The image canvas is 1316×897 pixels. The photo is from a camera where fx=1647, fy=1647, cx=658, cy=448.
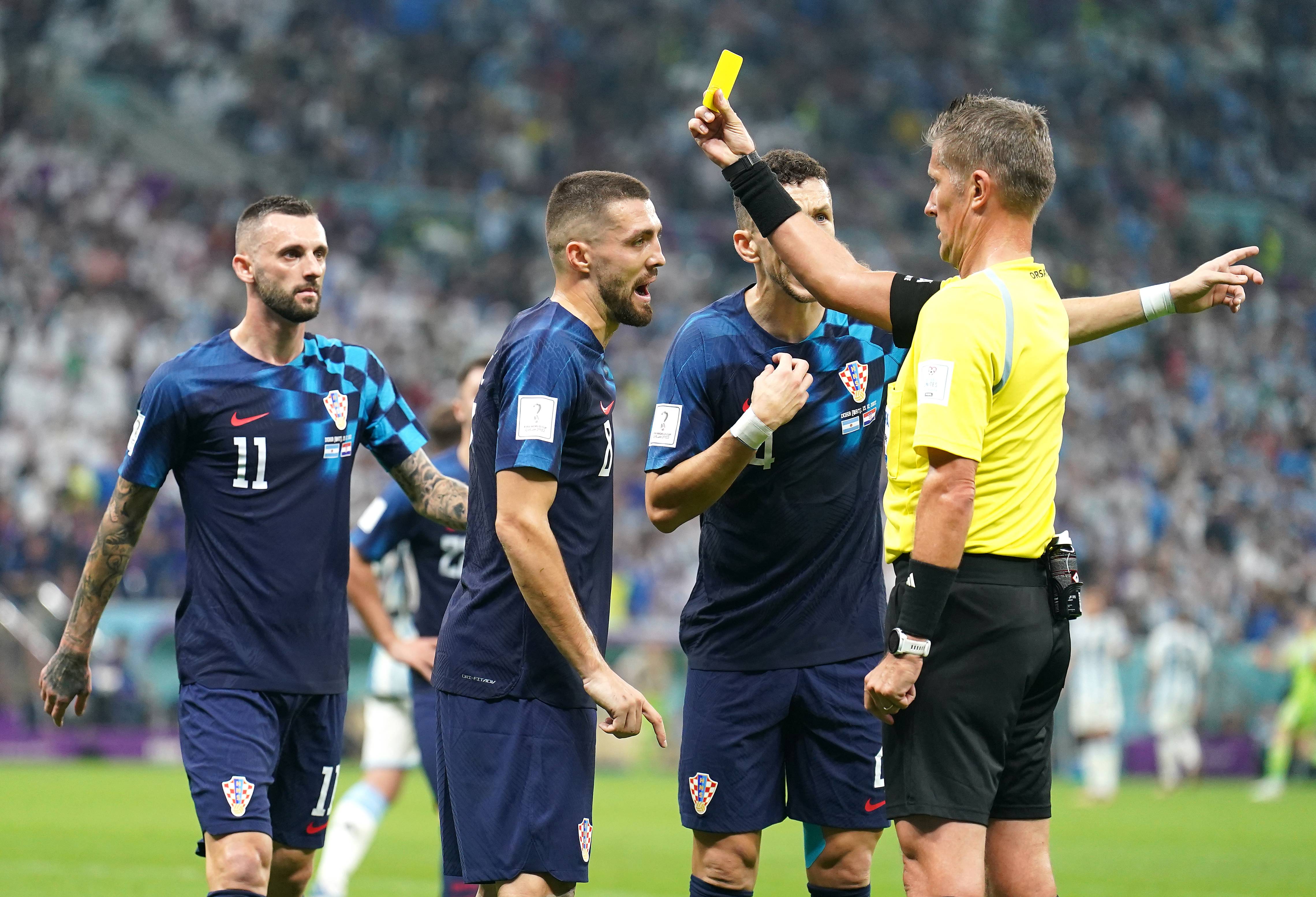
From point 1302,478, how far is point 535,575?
2564 centimetres

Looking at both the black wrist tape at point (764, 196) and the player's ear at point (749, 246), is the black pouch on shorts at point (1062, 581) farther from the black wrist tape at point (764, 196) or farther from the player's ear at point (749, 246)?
the player's ear at point (749, 246)

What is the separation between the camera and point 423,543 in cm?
812

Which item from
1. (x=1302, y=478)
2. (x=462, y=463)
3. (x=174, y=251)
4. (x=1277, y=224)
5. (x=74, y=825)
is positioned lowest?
(x=74, y=825)

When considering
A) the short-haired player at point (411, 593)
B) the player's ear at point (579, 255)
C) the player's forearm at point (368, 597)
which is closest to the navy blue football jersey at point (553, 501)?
the player's ear at point (579, 255)

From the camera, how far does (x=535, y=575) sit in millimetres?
4516

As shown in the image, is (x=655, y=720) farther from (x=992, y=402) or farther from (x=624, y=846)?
(x=624, y=846)

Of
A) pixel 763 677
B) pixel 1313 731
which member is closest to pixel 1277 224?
pixel 1313 731

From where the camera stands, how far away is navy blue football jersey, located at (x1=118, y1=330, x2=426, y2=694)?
5656mm

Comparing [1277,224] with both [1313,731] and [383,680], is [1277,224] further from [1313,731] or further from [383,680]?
[383,680]

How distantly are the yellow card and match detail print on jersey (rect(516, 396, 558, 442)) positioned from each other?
0.96 meters

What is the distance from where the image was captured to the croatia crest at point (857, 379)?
557 cm

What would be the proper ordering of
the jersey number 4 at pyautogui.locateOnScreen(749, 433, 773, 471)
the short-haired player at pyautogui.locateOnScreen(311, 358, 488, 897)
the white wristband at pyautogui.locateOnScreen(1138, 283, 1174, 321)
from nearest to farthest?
1. the white wristband at pyautogui.locateOnScreen(1138, 283, 1174, 321)
2. the jersey number 4 at pyautogui.locateOnScreen(749, 433, 773, 471)
3. the short-haired player at pyautogui.locateOnScreen(311, 358, 488, 897)

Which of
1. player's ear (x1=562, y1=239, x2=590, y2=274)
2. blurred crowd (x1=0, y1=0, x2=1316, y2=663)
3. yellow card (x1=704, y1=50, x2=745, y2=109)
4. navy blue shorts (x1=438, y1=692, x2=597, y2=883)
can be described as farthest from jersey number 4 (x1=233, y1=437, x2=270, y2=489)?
blurred crowd (x1=0, y1=0, x2=1316, y2=663)

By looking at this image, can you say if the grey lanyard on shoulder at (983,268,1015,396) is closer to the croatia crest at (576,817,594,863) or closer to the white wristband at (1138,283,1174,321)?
the white wristband at (1138,283,1174,321)
